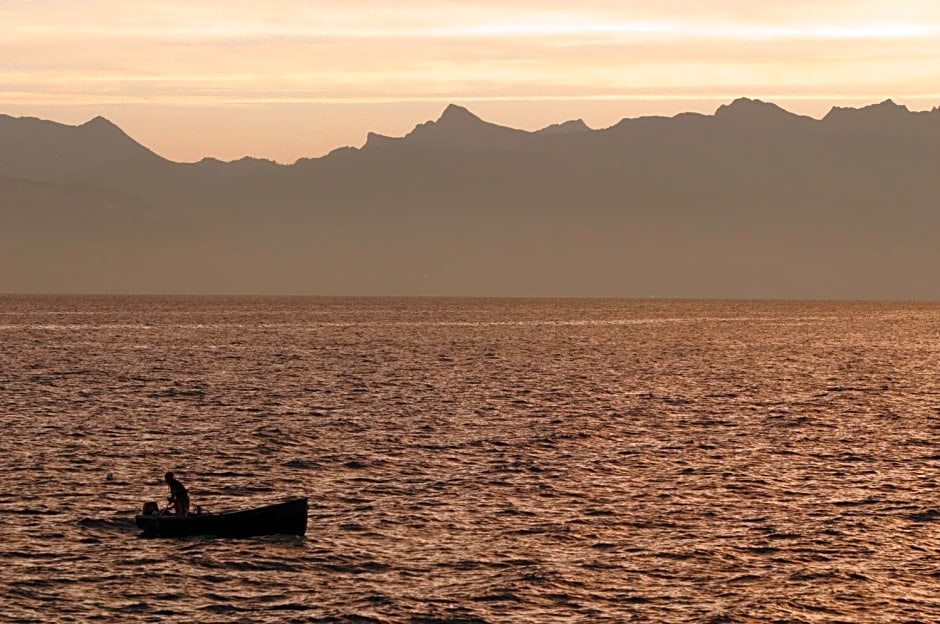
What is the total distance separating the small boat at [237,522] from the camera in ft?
143

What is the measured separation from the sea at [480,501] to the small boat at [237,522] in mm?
465

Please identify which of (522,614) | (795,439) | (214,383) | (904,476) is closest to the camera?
(522,614)

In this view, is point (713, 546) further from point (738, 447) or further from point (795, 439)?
point (795, 439)

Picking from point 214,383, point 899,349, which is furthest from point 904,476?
point 899,349

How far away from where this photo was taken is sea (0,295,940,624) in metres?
36.6

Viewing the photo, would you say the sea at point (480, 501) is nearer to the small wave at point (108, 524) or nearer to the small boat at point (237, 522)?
the small wave at point (108, 524)

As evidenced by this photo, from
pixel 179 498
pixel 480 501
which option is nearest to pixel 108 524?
pixel 179 498

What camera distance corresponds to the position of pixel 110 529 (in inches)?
1775

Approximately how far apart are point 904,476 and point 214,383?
68.5 metres

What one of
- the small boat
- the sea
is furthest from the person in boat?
the sea

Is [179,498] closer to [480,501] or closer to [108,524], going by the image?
[108,524]

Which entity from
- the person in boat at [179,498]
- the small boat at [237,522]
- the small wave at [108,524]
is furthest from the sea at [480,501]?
the person in boat at [179,498]

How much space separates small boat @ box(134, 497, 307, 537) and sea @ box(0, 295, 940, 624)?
47 cm

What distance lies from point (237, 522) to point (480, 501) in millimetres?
10911
